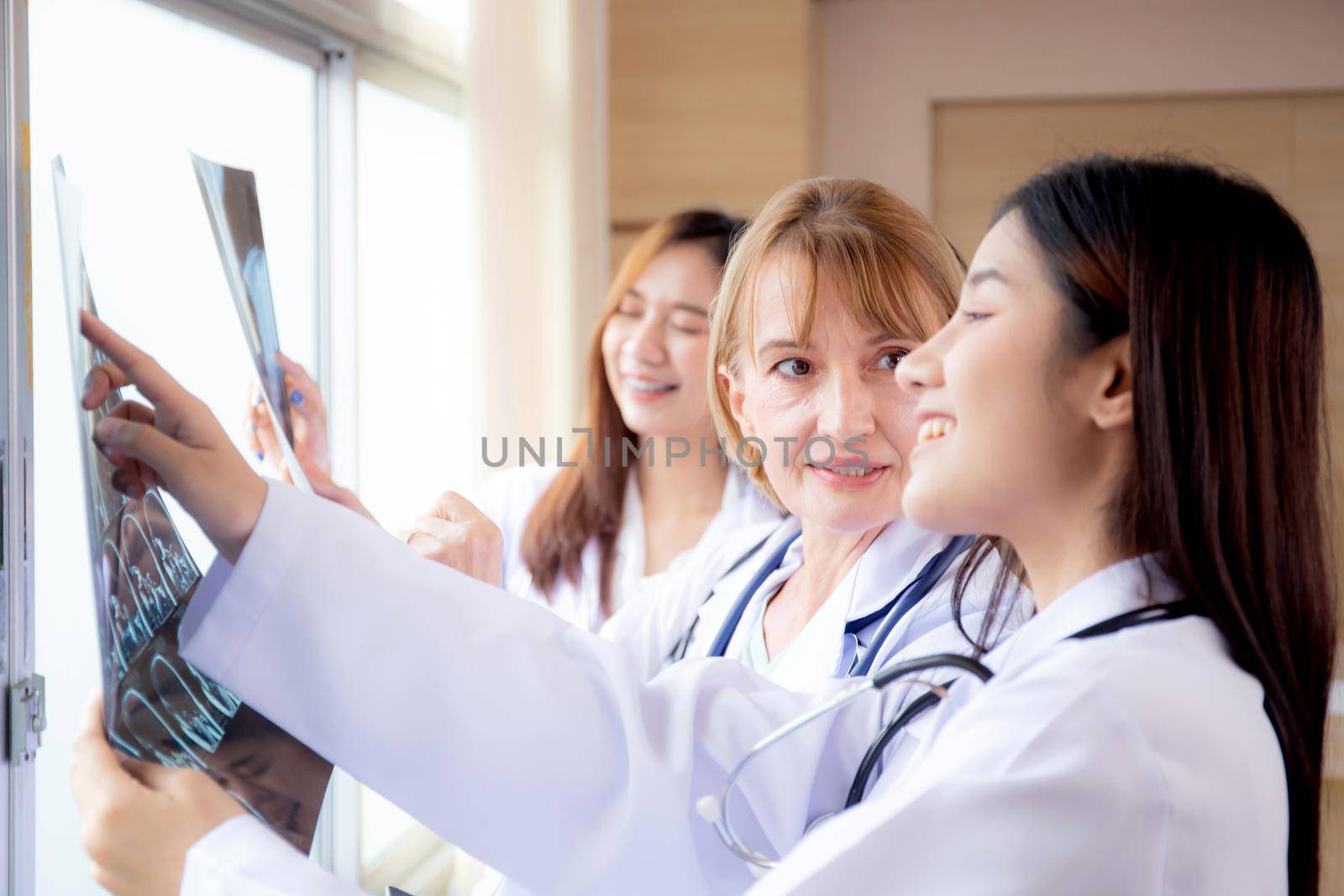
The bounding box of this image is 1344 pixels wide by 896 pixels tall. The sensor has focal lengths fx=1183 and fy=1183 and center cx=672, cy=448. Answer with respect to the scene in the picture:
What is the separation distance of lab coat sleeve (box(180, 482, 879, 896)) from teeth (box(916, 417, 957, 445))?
0.29m

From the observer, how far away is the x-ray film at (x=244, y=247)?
0.94 m

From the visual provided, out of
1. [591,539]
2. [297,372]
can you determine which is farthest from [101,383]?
[591,539]

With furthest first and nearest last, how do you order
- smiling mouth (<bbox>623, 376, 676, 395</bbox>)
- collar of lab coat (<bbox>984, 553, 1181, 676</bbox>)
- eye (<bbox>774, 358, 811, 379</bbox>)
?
smiling mouth (<bbox>623, 376, 676, 395</bbox>), eye (<bbox>774, 358, 811, 379</bbox>), collar of lab coat (<bbox>984, 553, 1181, 676</bbox>)

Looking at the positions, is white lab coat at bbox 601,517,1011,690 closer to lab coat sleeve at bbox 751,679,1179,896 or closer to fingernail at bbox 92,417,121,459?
lab coat sleeve at bbox 751,679,1179,896

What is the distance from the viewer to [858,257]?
3.82 feet

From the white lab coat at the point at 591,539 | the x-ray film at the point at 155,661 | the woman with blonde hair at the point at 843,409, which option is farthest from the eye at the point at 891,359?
the white lab coat at the point at 591,539

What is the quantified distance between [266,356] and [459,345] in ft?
4.65

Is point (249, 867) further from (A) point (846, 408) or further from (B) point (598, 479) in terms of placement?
(B) point (598, 479)

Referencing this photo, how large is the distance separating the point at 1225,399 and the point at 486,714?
56 cm

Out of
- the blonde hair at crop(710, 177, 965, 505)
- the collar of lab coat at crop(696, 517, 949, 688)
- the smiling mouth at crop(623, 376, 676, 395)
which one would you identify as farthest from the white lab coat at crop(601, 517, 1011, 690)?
the smiling mouth at crop(623, 376, 676, 395)

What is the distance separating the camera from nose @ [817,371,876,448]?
3.77 feet

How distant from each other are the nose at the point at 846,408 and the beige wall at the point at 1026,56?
8.42ft

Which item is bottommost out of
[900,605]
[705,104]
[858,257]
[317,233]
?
[900,605]

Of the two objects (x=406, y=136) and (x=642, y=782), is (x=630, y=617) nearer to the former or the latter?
(x=642, y=782)
